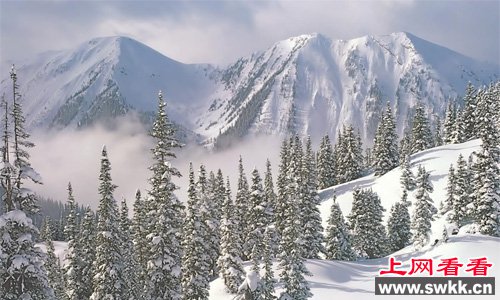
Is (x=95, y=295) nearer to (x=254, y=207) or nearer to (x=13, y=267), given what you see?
(x=13, y=267)

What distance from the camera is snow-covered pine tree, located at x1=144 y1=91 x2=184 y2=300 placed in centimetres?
2688

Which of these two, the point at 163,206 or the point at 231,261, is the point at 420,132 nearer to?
the point at 231,261

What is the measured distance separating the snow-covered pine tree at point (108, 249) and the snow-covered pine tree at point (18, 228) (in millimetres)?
10645

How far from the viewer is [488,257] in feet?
131

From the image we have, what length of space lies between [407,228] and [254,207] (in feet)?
81.9

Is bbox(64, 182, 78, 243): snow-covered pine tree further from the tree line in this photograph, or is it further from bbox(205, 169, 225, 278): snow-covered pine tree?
bbox(205, 169, 225, 278): snow-covered pine tree

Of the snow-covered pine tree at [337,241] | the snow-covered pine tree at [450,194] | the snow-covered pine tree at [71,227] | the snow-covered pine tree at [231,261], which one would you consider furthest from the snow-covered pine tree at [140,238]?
the snow-covered pine tree at [450,194]

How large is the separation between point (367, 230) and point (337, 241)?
656 centimetres

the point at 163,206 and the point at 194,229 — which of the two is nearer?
the point at 163,206

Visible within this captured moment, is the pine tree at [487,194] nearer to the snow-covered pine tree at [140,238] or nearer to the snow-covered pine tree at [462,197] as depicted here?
the snow-covered pine tree at [462,197]

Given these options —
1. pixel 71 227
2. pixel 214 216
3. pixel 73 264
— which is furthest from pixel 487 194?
pixel 73 264

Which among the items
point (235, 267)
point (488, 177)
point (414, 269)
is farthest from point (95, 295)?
point (488, 177)

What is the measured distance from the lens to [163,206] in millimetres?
26922

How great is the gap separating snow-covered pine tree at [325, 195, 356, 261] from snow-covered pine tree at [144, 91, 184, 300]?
1406 inches
